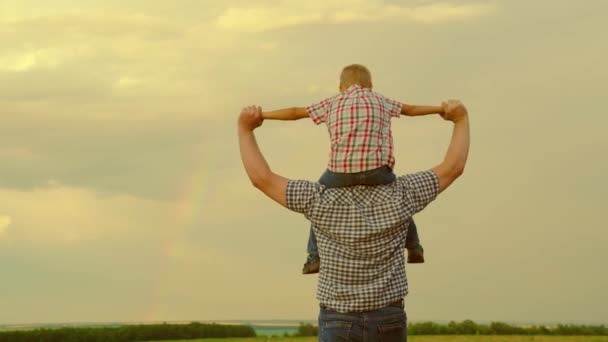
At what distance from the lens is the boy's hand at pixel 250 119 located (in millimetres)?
5955

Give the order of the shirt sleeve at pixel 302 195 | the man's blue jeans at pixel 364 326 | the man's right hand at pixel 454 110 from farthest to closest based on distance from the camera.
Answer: the man's right hand at pixel 454 110
the shirt sleeve at pixel 302 195
the man's blue jeans at pixel 364 326

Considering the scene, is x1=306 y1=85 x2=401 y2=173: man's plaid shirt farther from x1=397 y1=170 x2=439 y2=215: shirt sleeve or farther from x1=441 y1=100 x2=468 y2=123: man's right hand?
x1=441 y1=100 x2=468 y2=123: man's right hand

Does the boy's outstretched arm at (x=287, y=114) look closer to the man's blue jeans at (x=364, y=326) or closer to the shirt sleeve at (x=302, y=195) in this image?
the shirt sleeve at (x=302, y=195)

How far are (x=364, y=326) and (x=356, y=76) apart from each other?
1730 millimetres

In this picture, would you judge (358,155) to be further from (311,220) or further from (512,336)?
(512,336)

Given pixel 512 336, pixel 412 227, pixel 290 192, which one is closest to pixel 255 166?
pixel 290 192

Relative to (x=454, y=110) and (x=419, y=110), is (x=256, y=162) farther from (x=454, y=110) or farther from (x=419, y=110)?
(x=454, y=110)

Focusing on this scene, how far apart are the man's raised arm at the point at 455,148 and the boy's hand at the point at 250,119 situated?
134 centimetres

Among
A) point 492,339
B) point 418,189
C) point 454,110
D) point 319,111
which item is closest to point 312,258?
point 418,189

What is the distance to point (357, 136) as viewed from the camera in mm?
5453

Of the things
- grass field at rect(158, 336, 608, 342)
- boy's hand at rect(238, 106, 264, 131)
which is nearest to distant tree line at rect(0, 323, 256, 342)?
grass field at rect(158, 336, 608, 342)

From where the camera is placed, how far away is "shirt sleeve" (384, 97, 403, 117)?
18.6 feet

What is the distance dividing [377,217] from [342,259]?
1.21 feet

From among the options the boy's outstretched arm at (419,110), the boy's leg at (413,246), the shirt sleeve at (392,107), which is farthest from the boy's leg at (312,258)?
the boy's outstretched arm at (419,110)
